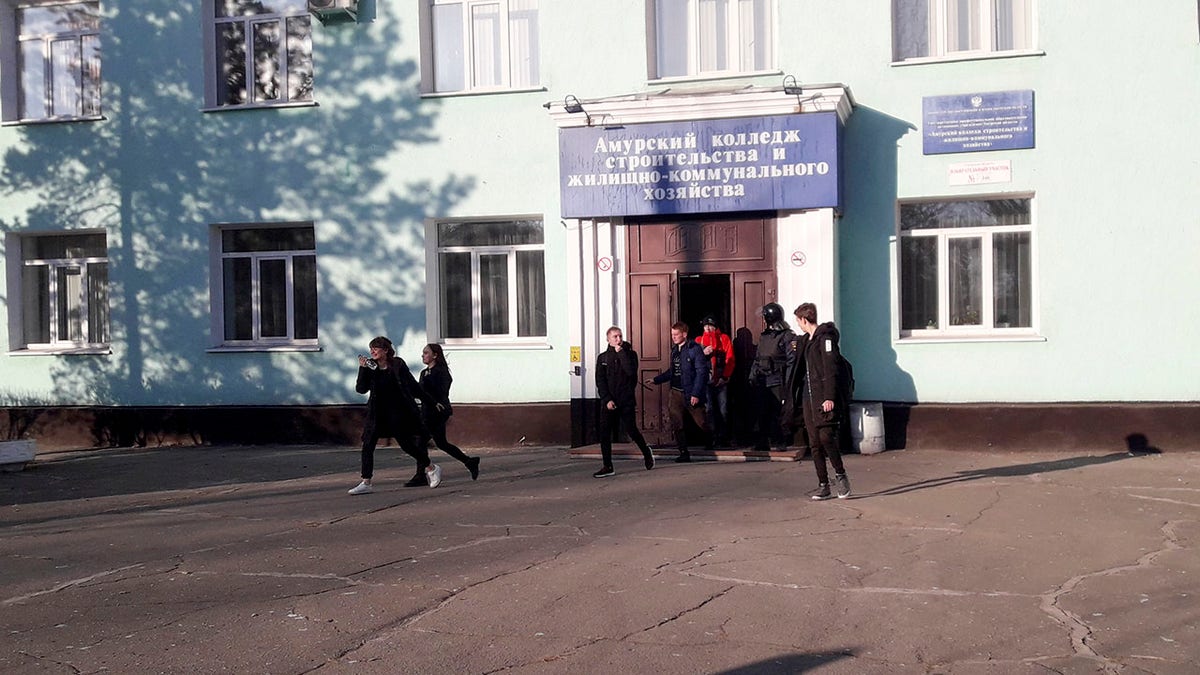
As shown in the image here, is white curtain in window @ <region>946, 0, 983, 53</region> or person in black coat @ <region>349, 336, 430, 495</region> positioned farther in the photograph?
white curtain in window @ <region>946, 0, 983, 53</region>

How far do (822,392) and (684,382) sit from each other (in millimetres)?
3469

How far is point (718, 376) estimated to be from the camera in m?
14.7

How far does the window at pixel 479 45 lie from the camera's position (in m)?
16.5

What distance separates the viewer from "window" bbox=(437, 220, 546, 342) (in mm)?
16625

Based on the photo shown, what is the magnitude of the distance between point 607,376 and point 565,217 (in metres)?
3.07

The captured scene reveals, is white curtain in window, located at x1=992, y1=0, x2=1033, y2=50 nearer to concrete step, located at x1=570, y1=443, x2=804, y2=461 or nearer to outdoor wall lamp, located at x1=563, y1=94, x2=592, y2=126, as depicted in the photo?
outdoor wall lamp, located at x1=563, y1=94, x2=592, y2=126

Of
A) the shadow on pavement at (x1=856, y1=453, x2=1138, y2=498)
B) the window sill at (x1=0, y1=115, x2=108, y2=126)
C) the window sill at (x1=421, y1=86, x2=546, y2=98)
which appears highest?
the window sill at (x1=421, y1=86, x2=546, y2=98)

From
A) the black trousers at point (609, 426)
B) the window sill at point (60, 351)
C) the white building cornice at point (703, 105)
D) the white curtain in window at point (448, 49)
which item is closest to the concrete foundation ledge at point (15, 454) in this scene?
the window sill at point (60, 351)

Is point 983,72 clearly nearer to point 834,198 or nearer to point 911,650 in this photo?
point 834,198

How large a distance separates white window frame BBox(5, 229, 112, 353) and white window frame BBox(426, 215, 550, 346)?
5055 millimetres

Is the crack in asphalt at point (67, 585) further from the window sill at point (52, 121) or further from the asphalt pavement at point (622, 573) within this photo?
the window sill at point (52, 121)

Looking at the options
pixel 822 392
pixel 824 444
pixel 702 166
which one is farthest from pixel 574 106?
pixel 824 444

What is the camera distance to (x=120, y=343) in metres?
17.6

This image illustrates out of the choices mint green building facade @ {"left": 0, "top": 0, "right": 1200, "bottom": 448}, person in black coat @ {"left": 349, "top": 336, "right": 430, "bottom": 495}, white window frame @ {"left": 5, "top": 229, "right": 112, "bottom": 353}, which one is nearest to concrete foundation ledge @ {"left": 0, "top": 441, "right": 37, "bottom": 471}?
mint green building facade @ {"left": 0, "top": 0, "right": 1200, "bottom": 448}
